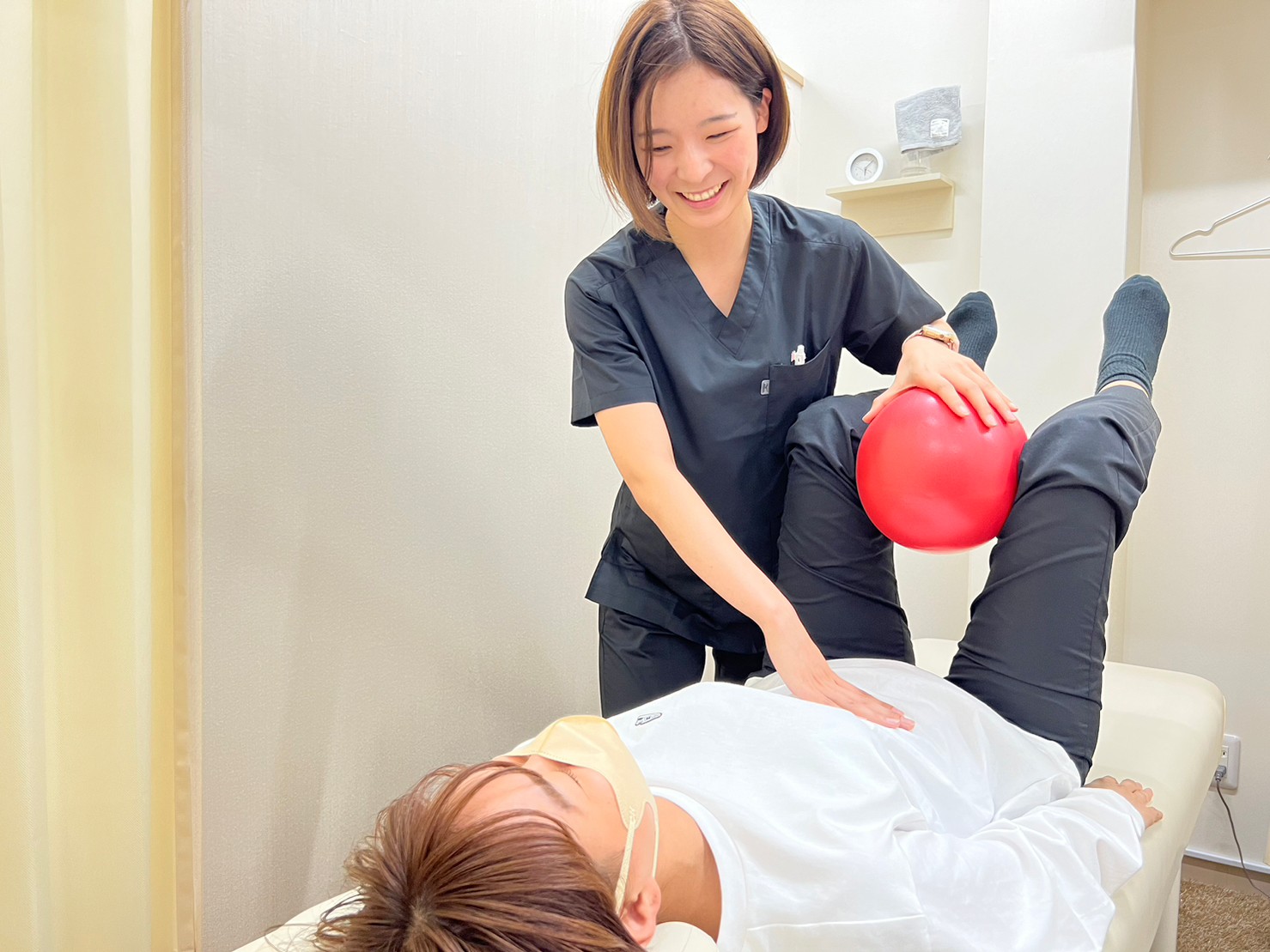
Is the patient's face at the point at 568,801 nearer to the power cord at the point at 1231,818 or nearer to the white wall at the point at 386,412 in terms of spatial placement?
the white wall at the point at 386,412

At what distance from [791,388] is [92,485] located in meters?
1.03

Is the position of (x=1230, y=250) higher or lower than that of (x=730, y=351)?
higher

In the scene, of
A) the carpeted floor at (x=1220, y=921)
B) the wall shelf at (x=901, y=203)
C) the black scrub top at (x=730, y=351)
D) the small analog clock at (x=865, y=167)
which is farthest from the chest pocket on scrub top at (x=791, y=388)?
the carpeted floor at (x=1220, y=921)

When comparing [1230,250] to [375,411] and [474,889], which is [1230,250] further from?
[474,889]

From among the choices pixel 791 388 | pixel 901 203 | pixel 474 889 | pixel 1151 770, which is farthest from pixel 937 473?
pixel 901 203

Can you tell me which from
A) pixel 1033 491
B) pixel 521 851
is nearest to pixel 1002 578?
pixel 1033 491

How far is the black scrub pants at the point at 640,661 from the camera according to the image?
5.54ft

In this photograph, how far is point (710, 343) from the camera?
61.5 inches

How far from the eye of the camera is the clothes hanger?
2.34 meters

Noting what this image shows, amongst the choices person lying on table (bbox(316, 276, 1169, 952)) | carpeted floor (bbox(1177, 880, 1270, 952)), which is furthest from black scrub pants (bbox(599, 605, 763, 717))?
carpeted floor (bbox(1177, 880, 1270, 952))

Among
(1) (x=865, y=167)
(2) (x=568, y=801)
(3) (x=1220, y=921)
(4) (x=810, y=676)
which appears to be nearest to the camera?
(2) (x=568, y=801)

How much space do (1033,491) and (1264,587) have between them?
1.53 meters

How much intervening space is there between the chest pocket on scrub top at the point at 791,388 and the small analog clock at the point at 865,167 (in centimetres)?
140

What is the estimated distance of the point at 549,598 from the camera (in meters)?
2.15
